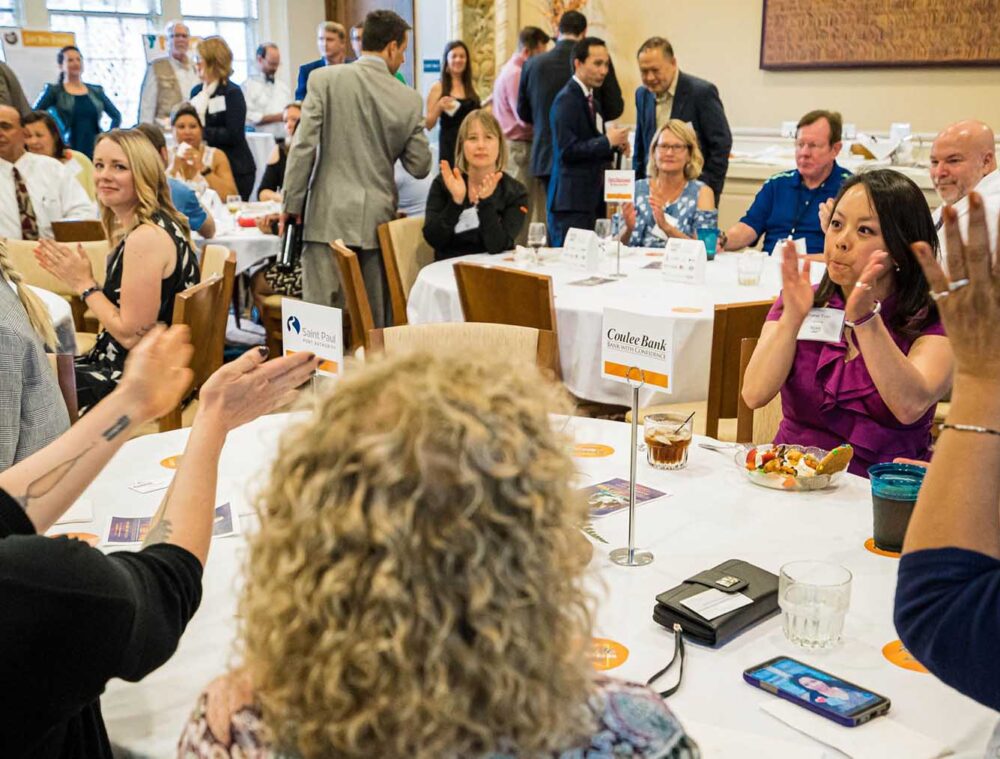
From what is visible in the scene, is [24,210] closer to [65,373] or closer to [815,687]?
[65,373]

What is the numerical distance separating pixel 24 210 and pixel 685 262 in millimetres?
3381

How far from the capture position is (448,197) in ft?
15.4

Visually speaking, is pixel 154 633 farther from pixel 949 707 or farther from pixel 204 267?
pixel 204 267

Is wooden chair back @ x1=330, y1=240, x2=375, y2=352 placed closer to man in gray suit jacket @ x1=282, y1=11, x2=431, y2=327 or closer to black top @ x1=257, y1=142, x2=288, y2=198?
man in gray suit jacket @ x1=282, y1=11, x2=431, y2=327

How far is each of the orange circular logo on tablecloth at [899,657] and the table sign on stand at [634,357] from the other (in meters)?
0.39

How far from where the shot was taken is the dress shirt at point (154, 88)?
370 inches

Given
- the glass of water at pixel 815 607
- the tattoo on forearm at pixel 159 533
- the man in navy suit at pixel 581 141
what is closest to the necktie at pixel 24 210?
the man in navy suit at pixel 581 141

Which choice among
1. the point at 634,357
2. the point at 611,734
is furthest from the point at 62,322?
the point at 611,734

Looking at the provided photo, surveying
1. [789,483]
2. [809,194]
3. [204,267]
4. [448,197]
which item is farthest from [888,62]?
[789,483]

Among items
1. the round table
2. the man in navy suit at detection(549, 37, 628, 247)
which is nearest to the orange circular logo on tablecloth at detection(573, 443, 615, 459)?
the round table

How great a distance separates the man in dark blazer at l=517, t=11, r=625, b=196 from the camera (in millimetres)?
6242

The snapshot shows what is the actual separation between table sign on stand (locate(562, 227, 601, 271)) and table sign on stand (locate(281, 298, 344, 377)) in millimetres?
2396

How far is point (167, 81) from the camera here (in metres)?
9.40

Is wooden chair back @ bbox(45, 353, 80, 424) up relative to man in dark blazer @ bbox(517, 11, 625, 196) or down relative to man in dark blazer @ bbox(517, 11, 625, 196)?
down
